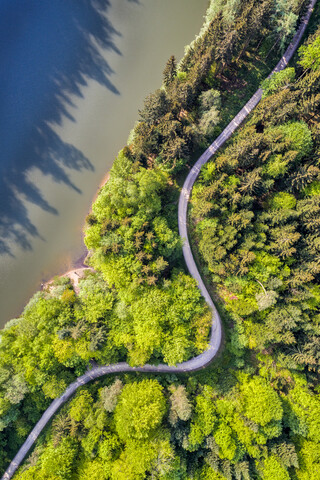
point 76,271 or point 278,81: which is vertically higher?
point 76,271

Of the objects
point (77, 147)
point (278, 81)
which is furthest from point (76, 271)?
point (278, 81)

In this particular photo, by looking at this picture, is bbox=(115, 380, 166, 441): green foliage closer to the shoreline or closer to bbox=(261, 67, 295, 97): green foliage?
the shoreline

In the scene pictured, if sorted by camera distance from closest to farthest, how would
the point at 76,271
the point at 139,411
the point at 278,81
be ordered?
the point at 139,411, the point at 278,81, the point at 76,271

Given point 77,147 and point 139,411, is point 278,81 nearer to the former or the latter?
point 77,147

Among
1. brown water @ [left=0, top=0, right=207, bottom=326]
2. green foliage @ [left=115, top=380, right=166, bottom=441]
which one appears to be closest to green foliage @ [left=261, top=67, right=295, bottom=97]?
brown water @ [left=0, top=0, right=207, bottom=326]

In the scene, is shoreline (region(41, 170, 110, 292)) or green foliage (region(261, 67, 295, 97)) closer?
green foliage (region(261, 67, 295, 97))

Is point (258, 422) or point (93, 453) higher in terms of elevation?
point (93, 453)

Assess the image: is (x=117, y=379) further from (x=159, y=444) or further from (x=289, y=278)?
(x=289, y=278)

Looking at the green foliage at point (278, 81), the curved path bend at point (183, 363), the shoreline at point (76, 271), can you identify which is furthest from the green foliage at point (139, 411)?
the green foliage at point (278, 81)

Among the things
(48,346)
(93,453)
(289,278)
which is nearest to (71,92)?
(48,346)
